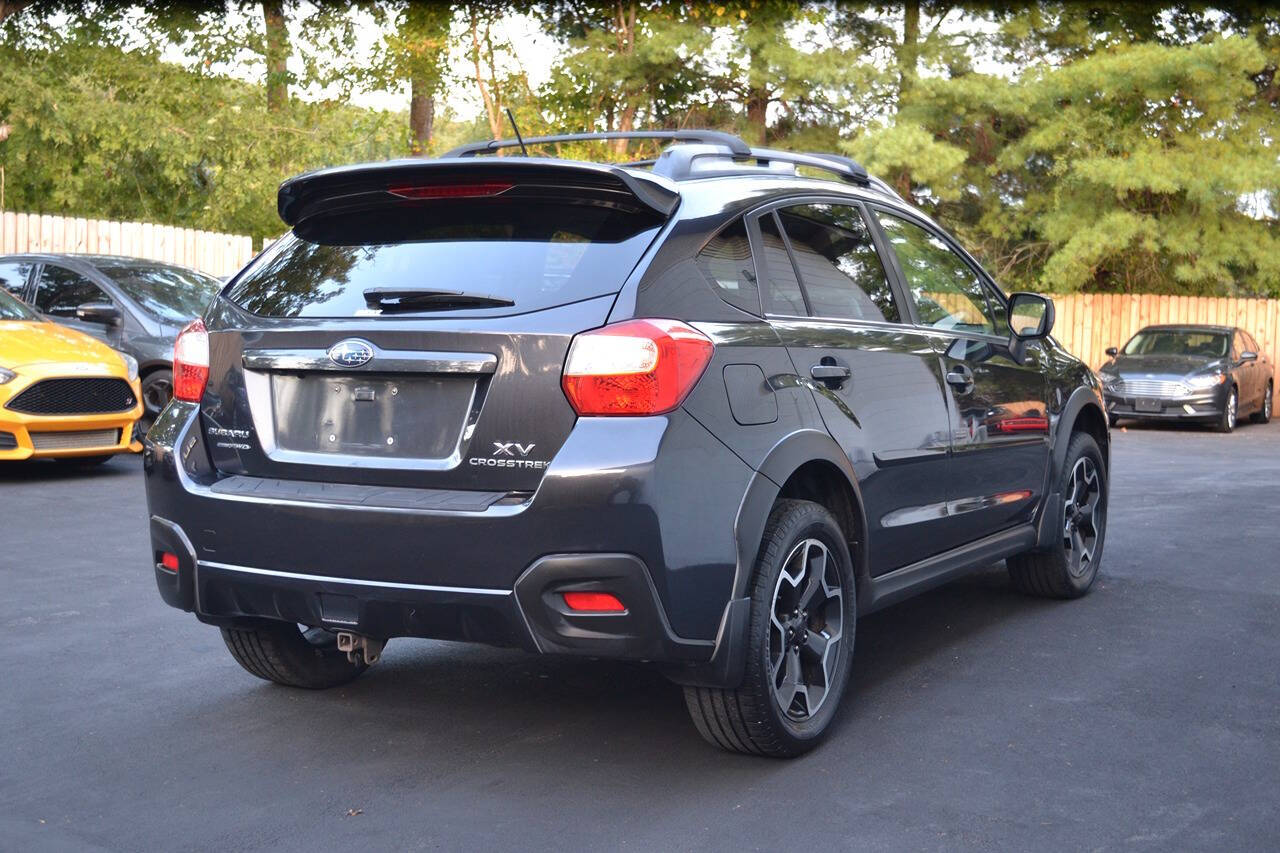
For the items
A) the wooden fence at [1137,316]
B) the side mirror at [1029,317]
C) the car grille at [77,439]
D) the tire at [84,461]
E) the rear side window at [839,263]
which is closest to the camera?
the rear side window at [839,263]

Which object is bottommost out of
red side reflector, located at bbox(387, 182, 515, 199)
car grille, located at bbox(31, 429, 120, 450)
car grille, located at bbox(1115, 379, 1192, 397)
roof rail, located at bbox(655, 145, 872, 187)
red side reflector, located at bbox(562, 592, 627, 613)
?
car grille, located at bbox(1115, 379, 1192, 397)

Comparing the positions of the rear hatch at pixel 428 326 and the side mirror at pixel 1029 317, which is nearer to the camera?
the rear hatch at pixel 428 326

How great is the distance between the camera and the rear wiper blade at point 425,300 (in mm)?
4083

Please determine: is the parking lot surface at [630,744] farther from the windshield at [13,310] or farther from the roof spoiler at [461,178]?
the windshield at [13,310]

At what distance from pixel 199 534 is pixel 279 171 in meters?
22.7

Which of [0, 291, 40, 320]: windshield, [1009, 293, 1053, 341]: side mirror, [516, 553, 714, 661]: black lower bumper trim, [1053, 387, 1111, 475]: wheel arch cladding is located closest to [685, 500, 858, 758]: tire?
[516, 553, 714, 661]: black lower bumper trim

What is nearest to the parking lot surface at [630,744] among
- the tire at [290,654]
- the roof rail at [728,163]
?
the tire at [290,654]

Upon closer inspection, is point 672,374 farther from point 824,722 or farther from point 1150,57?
point 1150,57

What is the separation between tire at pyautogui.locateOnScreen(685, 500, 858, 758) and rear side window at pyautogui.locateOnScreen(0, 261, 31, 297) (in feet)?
35.5

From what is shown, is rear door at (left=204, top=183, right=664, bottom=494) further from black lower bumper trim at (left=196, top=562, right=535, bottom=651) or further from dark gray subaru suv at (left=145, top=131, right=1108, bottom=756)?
black lower bumper trim at (left=196, top=562, right=535, bottom=651)

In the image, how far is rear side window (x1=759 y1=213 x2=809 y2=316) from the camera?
460cm

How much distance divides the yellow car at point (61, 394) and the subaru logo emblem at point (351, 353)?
7.27m

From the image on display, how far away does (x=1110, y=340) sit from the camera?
2756 centimetres

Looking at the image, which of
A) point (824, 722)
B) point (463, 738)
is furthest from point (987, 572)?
point (463, 738)
